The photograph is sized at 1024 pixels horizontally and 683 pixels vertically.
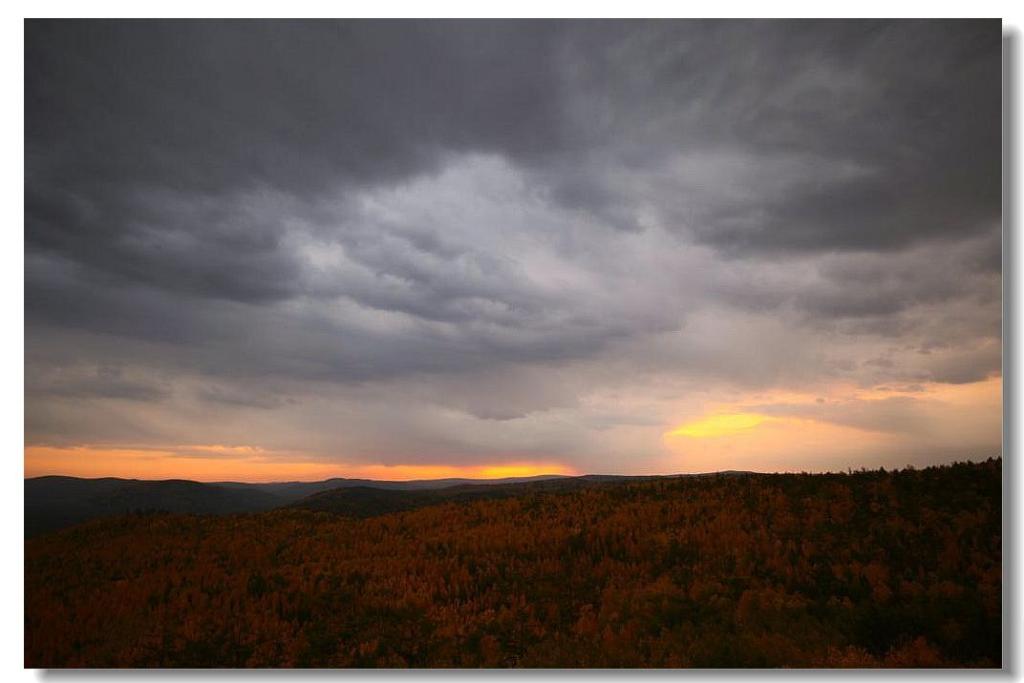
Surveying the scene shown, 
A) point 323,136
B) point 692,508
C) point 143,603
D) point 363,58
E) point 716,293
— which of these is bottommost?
point 143,603

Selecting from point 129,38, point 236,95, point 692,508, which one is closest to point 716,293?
point 692,508

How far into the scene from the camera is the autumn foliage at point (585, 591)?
6879mm

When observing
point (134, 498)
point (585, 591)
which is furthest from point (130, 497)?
point (585, 591)

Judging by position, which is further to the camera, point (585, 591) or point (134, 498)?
point (134, 498)

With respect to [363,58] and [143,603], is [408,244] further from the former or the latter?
[143,603]

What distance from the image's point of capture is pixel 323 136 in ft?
33.1

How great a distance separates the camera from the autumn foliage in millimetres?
6879

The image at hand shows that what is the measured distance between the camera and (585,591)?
25.8 feet

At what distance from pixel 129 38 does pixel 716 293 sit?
401 inches

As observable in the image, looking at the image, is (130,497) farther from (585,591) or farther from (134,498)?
(585,591)
